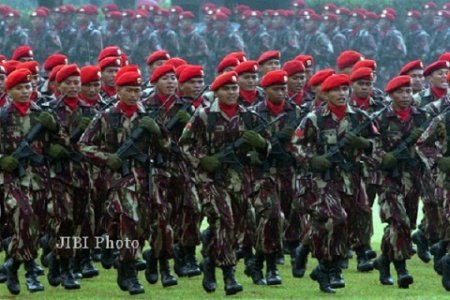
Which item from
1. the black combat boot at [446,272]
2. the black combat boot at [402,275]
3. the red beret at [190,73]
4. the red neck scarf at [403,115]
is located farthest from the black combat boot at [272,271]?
the red beret at [190,73]

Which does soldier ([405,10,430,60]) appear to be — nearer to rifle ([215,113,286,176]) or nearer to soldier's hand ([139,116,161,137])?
rifle ([215,113,286,176])

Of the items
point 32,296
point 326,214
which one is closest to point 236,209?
point 326,214

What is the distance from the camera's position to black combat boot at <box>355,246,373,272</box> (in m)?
18.7

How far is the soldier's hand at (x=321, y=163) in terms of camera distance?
1706 cm

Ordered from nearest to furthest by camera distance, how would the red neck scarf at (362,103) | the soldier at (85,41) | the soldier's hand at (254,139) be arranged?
the soldier's hand at (254,139), the red neck scarf at (362,103), the soldier at (85,41)

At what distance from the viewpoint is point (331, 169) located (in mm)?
17188

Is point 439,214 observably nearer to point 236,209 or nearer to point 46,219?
point 236,209

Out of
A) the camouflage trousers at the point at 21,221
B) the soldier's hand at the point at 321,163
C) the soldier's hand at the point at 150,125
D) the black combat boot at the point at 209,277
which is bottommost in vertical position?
the black combat boot at the point at 209,277

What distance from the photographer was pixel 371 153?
17.8 metres

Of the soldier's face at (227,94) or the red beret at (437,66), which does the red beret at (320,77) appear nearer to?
the red beret at (437,66)

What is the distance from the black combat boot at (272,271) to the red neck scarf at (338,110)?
4.34 feet

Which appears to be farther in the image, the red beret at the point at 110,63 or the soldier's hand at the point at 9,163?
the red beret at the point at 110,63

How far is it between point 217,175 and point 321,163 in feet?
2.82

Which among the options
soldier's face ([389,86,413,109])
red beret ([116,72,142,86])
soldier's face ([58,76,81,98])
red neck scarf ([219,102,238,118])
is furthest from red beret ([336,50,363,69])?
red beret ([116,72,142,86])
